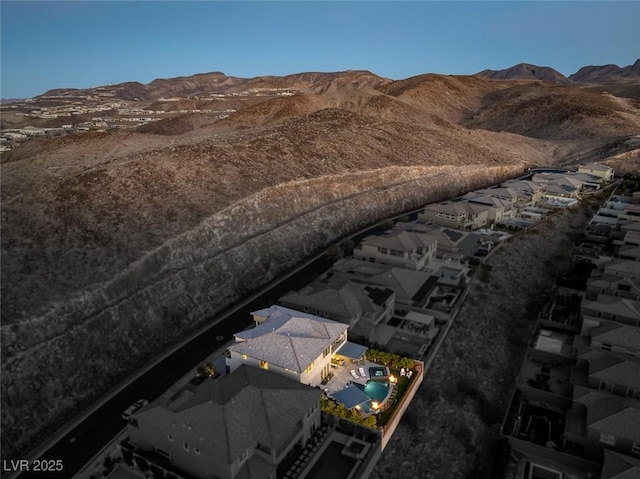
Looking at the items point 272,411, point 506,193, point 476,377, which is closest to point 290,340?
point 272,411

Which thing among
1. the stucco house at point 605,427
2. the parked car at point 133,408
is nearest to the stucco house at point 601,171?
the stucco house at point 605,427

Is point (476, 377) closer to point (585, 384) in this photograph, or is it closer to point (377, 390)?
point (585, 384)

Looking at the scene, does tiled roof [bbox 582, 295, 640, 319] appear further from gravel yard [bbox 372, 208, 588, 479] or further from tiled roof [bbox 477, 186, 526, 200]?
tiled roof [bbox 477, 186, 526, 200]

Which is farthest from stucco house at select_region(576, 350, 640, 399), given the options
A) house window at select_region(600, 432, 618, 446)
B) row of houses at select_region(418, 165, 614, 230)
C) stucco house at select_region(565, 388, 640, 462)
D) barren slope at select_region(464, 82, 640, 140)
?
barren slope at select_region(464, 82, 640, 140)

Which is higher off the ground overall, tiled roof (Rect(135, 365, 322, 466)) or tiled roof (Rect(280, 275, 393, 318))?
tiled roof (Rect(280, 275, 393, 318))

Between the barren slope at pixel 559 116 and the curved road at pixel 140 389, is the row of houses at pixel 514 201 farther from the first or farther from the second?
the barren slope at pixel 559 116

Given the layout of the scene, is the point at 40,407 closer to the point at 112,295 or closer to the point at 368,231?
the point at 112,295

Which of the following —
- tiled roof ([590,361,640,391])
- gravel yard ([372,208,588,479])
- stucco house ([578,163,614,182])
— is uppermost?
stucco house ([578,163,614,182])

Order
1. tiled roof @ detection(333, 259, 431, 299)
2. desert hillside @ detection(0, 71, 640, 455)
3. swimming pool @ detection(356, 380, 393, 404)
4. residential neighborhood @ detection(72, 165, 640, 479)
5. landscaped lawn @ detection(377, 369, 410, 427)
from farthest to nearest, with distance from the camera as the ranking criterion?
tiled roof @ detection(333, 259, 431, 299)
desert hillside @ detection(0, 71, 640, 455)
swimming pool @ detection(356, 380, 393, 404)
landscaped lawn @ detection(377, 369, 410, 427)
residential neighborhood @ detection(72, 165, 640, 479)
